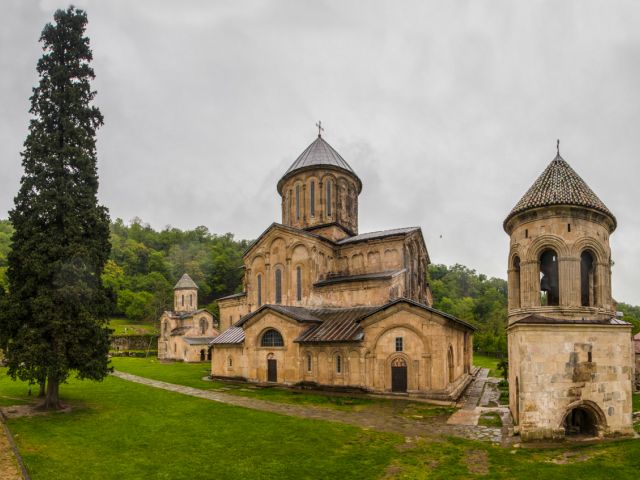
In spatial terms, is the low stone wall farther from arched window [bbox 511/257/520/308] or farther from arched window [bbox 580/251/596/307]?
arched window [bbox 580/251/596/307]

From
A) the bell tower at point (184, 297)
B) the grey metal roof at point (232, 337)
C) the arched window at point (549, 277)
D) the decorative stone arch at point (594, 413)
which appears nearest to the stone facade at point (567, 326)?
the decorative stone arch at point (594, 413)

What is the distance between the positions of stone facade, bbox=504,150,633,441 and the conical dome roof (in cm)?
1692

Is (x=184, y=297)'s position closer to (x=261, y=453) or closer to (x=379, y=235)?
(x=379, y=235)

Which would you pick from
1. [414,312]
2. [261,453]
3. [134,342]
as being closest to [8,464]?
[261,453]

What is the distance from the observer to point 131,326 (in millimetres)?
66500

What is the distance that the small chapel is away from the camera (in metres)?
19.3

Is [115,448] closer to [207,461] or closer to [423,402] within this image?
[207,461]

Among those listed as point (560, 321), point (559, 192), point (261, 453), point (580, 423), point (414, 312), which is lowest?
point (261, 453)

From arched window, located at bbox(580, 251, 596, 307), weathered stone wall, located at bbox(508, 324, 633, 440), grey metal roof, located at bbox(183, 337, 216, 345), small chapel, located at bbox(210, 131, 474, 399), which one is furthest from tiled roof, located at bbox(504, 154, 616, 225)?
grey metal roof, located at bbox(183, 337, 216, 345)

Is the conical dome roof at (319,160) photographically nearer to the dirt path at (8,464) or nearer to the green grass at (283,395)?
the green grass at (283,395)

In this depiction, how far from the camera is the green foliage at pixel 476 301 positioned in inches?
1770

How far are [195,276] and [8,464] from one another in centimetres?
7247

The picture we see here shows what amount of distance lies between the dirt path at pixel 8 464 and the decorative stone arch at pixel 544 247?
44.3 ft

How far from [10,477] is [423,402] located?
46.3 ft
